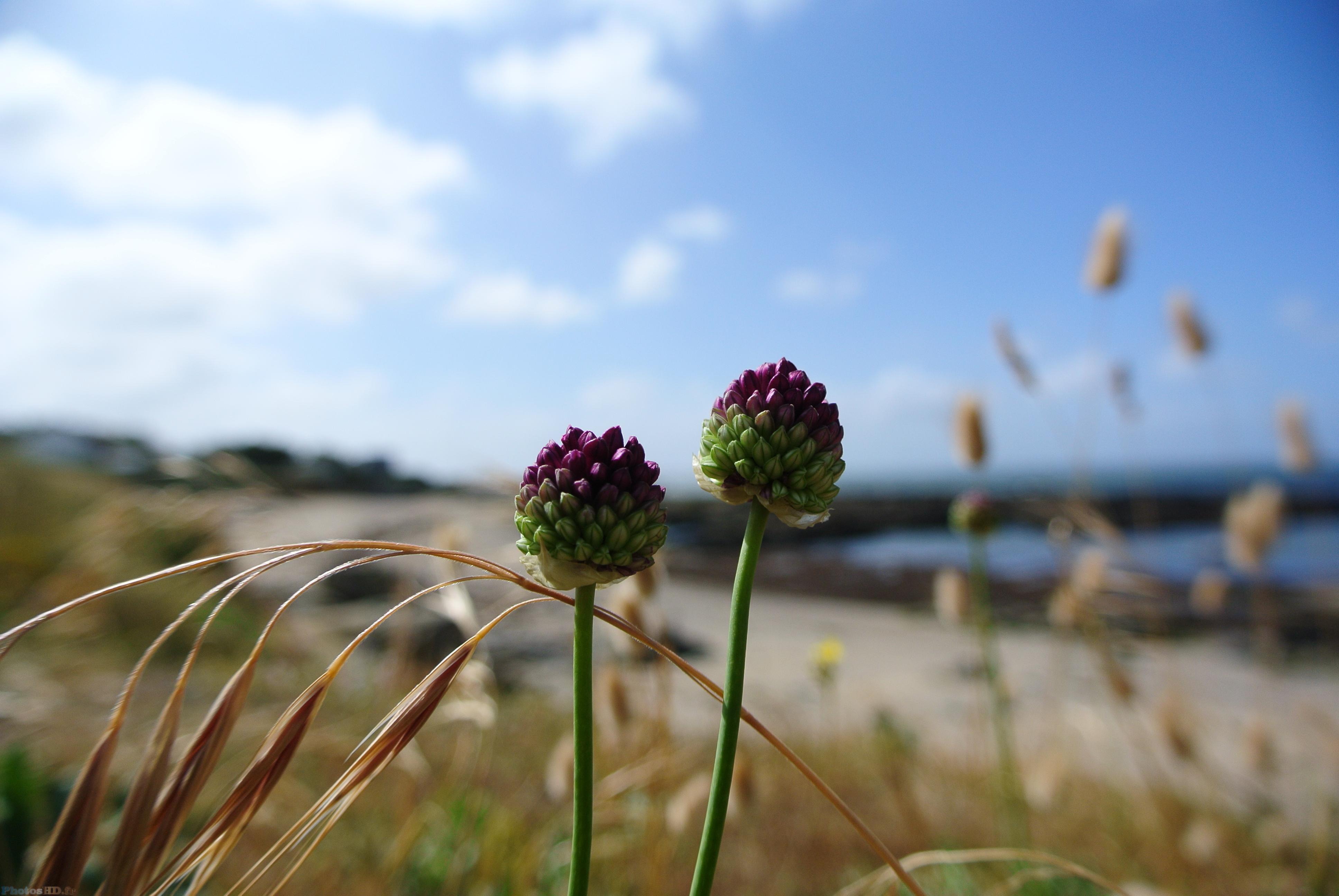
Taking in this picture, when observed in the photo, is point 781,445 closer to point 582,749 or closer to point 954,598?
point 582,749

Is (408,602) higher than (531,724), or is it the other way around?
(408,602)

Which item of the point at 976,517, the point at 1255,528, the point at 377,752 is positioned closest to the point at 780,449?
the point at 377,752

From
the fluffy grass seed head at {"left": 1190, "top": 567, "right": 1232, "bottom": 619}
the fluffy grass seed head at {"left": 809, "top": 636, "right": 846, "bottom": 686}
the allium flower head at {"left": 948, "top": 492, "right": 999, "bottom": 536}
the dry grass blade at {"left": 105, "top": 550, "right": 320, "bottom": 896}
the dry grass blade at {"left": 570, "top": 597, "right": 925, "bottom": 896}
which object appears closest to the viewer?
the dry grass blade at {"left": 105, "top": 550, "right": 320, "bottom": 896}

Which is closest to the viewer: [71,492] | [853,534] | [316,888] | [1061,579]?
[316,888]

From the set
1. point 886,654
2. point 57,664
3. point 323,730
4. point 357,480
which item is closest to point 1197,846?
point 323,730

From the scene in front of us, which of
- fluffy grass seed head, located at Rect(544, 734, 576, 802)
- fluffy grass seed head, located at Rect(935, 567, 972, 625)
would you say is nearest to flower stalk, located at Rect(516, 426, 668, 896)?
fluffy grass seed head, located at Rect(544, 734, 576, 802)

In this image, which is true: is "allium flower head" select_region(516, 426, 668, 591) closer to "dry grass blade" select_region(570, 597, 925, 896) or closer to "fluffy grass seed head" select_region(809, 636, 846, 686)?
"dry grass blade" select_region(570, 597, 925, 896)

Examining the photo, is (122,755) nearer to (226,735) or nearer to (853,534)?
(226,735)
